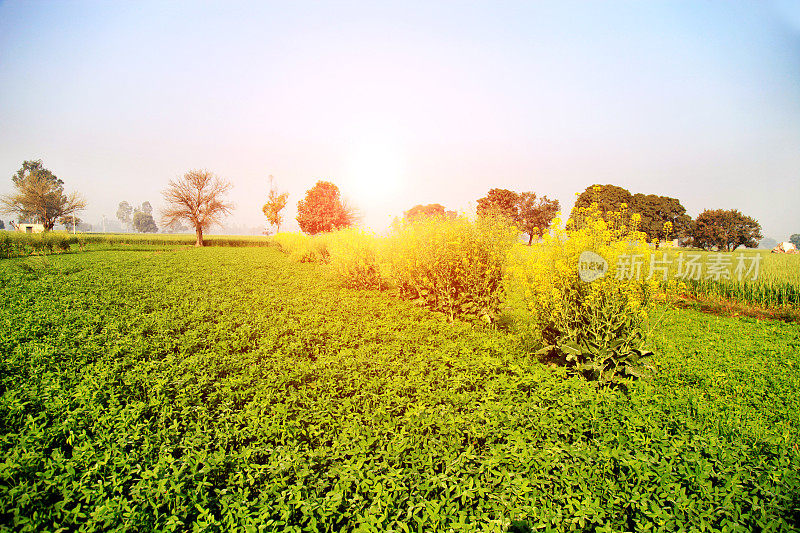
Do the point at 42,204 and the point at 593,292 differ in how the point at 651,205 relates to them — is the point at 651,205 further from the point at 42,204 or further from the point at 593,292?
the point at 42,204

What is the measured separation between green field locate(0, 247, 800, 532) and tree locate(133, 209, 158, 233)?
493 ft

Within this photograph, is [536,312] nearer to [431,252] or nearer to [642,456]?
[642,456]

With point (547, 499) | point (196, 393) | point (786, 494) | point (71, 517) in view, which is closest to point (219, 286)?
point (196, 393)

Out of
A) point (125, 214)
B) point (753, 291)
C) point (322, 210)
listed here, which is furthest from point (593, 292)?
point (125, 214)

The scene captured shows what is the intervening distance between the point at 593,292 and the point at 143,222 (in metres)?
158

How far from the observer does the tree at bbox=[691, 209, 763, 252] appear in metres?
44.5

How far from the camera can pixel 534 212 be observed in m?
51.9

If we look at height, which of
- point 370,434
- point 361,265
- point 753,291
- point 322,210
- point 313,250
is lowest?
point 370,434

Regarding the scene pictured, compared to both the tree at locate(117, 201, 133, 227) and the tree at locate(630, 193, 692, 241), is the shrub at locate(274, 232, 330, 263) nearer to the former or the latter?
the tree at locate(630, 193, 692, 241)

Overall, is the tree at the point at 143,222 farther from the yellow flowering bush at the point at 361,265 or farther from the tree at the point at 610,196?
the yellow flowering bush at the point at 361,265

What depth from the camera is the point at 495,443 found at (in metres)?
3.42

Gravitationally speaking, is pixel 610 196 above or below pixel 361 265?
above

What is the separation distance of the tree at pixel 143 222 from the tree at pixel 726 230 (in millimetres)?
154384

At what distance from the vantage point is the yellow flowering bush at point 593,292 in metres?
4.96
